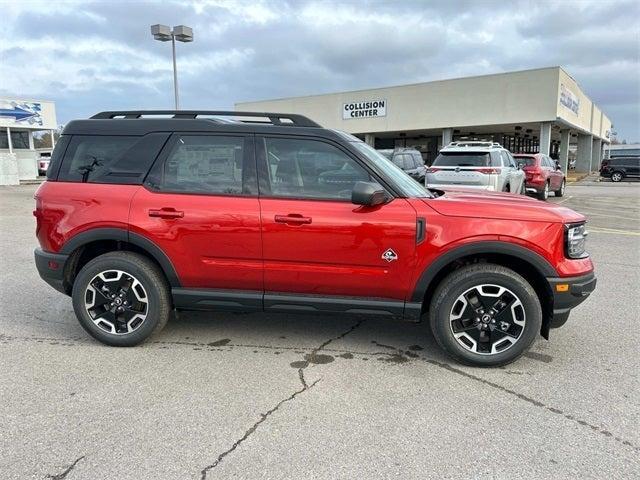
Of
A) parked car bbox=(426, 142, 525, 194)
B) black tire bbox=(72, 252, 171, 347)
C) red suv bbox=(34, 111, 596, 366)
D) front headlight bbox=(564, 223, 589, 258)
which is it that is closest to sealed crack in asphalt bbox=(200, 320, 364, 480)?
red suv bbox=(34, 111, 596, 366)

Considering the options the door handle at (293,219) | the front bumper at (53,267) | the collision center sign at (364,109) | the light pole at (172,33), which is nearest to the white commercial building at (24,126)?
the light pole at (172,33)

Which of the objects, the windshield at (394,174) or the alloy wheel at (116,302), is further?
the alloy wheel at (116,302)

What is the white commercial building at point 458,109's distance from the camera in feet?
94.5

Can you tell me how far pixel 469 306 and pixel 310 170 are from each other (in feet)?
5.26

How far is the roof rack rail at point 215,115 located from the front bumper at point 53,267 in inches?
48.9

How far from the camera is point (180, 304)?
164 inches

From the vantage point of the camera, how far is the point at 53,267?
4.29 m

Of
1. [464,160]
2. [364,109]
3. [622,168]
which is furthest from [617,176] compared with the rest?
→ [464,160]

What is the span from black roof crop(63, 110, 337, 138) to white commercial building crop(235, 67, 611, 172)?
91.4 feet

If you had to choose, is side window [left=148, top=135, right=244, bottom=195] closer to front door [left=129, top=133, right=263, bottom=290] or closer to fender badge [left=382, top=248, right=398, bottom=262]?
front door [left=129, top=133, right=263, bottom=290]

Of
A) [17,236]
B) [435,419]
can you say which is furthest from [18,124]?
[435,419]

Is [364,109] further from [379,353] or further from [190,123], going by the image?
[379,353]

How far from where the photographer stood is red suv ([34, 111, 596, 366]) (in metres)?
3.75

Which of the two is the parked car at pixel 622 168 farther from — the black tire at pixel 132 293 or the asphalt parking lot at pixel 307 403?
the black tire at pixel 132 293
